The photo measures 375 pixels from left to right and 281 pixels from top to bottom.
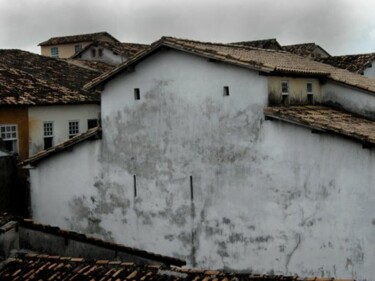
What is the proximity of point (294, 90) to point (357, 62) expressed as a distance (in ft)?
59.8

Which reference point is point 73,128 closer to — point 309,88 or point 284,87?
point 309,88

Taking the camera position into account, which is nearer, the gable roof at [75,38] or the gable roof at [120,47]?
the gable roof at [120,47]

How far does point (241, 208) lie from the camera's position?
19.7 m

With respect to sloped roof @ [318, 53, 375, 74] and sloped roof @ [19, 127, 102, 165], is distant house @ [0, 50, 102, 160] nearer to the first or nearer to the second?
sloped roof @ [19, 127, 102, 165]

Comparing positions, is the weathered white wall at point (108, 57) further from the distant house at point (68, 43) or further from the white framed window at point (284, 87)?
the white framed window at point (284, 87)

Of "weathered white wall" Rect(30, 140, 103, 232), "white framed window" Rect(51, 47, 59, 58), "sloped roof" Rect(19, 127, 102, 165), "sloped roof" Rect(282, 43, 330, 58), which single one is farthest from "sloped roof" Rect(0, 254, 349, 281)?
"white framed window" Rect(51, 47, 59, 58)

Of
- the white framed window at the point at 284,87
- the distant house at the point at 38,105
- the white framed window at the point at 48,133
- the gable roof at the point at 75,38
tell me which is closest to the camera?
the white framed window at the point at 284,87

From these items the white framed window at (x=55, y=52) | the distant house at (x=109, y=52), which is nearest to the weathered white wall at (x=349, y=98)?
the distant house at (x=109, y=52)

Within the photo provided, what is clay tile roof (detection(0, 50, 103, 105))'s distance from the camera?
27.5 metres

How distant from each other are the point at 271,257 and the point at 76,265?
8667mm

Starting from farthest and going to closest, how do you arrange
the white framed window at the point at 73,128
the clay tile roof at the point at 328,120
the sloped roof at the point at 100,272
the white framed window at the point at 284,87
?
the white framed window at the point at 73,128
the white framed window at the point at 284,87
the clay tile roof at the point at 328,120
the sloped roof at the point at 100,272

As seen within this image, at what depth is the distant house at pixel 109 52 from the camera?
46.6 metres

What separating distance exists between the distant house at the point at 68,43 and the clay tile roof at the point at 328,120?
41870 millimetres

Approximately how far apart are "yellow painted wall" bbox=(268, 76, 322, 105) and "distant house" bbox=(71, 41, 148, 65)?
24682 millimetres
